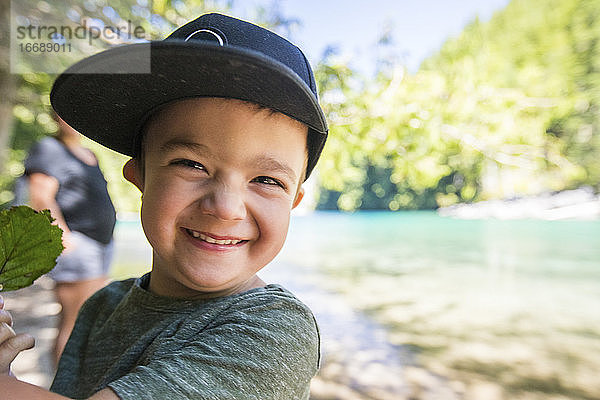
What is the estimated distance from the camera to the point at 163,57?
0.67 m

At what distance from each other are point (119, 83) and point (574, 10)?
40051 millimetres

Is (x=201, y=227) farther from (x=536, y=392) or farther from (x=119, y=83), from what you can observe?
(x=536, y=392)

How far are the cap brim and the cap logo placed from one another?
0.28ft

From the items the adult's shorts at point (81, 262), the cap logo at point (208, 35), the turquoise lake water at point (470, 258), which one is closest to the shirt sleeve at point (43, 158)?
the adult's shorts at point (81, 262)

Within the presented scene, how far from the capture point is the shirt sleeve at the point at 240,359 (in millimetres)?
611

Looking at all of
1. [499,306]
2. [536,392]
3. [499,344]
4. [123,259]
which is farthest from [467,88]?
[123,259]

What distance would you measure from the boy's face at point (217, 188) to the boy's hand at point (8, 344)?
0.78 feet

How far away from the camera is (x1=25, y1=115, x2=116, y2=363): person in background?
267cm

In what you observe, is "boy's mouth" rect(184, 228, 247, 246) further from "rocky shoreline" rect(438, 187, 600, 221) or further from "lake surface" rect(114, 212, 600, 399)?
"rocky shoreline" rect(438, 187, 600, 221)

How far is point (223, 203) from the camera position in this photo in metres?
0.75

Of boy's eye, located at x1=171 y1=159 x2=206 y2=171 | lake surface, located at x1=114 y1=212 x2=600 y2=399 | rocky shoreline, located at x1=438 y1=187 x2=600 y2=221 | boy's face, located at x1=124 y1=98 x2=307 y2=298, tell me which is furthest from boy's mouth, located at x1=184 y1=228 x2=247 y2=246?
rocky shoreline, located at x1=438 y1=187 x2=600 y2=221

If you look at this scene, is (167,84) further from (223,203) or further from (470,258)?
(470,258)

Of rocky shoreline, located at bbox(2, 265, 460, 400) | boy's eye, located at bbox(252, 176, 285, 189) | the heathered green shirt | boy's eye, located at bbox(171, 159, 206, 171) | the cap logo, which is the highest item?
the cap logo

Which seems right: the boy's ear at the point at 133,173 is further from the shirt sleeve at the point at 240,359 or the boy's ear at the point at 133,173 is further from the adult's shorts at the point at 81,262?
the adult's shorts at the point at 81,262
